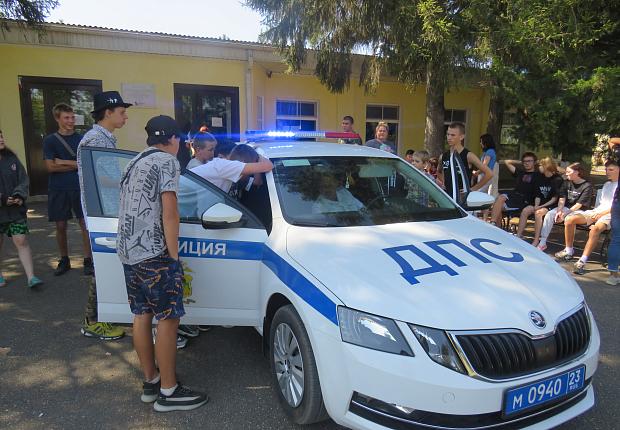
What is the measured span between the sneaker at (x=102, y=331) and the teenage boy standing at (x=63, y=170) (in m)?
1.42

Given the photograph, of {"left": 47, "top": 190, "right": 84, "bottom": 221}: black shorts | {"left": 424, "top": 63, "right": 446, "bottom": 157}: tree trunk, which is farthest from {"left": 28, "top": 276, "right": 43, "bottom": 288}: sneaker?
{"left": 424, "top": 63, "right": 446, "bottom": 157}: tree trunk

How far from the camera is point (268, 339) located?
3.00 meters

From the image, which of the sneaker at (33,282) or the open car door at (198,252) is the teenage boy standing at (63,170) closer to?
the sneaker at (33,282)

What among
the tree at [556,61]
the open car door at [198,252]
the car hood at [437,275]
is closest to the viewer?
the car hood at [437,275]

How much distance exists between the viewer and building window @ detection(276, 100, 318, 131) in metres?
14.0

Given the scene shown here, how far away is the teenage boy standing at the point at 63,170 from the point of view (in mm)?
5203

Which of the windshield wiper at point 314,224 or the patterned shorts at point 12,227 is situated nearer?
the windshield wiper at point 314,224

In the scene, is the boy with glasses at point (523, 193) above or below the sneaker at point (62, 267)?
above

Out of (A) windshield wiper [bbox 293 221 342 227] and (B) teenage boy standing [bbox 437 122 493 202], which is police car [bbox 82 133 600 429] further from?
(B) teenage boy standing [bbox 437 122 493 202]

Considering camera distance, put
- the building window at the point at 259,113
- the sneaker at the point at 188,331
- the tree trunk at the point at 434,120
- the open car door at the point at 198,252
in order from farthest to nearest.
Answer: the building window at the point at 259,113
the tree trunk at the point at 434,120
the sneaker at the point at 188,331
the open car door at the point at 198,252

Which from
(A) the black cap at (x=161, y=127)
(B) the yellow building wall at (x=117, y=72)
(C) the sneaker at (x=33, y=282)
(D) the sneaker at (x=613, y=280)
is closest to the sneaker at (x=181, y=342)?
(A) the black cap at (x=161, y=127)

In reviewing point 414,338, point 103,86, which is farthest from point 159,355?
point 103,86

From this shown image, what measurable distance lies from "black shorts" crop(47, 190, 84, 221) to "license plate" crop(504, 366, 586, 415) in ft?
16.2

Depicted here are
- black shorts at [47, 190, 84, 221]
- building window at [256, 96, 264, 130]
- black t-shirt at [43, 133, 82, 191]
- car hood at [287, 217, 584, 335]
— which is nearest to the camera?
car hood at [287, 217, 584, 335]
